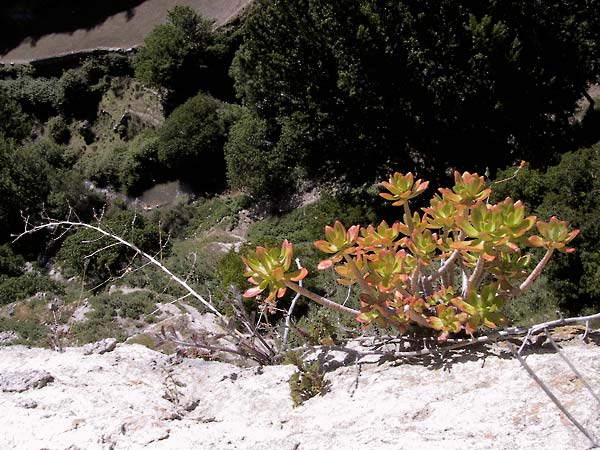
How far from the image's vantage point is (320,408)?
2391 millimetres

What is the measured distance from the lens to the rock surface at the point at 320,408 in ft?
6.41

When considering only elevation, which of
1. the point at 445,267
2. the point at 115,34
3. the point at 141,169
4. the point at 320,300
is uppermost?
the point at 115,34

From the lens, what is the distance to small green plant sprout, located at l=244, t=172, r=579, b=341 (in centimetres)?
222

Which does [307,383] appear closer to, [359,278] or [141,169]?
[359,278]

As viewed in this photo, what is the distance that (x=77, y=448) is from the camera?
2230 mm

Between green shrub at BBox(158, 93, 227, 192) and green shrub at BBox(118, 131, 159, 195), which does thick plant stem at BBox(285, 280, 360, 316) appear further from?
green shrub at BBox(118, 131, 159, 195)

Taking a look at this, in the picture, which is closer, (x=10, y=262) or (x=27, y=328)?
(x=27, y=328)

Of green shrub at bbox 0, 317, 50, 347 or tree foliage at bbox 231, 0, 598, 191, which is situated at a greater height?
tree foliage at bbox 231, 0, 598, 191

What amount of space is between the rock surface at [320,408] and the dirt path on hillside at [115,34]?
23.1m

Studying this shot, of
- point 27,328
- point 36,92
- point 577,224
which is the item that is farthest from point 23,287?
point 577,224

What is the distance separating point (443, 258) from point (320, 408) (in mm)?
853

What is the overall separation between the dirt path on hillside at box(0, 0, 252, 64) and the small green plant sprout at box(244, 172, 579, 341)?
2327 cm

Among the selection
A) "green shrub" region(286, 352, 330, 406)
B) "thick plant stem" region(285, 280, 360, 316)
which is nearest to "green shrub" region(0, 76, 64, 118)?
"thick plant stem" region(285, 280, 360, 316)

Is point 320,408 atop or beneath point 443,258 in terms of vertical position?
beneath
